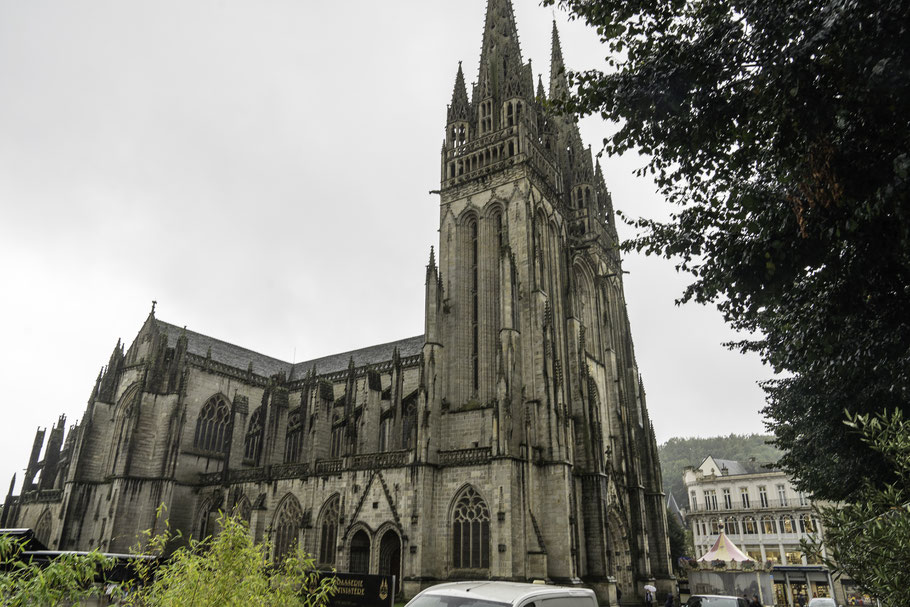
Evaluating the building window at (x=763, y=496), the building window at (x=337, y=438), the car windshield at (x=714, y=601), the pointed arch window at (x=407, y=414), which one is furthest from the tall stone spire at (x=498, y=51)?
the building window at (x=763, y=496)

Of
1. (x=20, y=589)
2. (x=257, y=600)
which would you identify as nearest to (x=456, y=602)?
(x=257, y=600)

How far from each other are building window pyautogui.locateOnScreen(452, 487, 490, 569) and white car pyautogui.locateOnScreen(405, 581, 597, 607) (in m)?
20.1

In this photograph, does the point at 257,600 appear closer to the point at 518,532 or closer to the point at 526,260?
the point at 518,532

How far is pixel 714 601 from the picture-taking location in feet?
53.4

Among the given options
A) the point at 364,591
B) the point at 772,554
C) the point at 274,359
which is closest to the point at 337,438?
the point at 274,359

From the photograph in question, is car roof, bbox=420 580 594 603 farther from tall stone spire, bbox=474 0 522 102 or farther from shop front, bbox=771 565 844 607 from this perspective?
tall stone spire, bbox=474 0 522 102

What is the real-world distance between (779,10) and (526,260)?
24.3 meters

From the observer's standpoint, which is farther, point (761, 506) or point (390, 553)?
point (761, 506)

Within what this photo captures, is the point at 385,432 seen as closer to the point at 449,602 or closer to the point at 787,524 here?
the point at 449,602

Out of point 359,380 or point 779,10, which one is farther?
point 359,380

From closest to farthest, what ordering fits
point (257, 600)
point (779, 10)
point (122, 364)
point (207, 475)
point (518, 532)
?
point (257, 600) → point (779, 10) → point (518, 532) → point (207, 475) → point (122, 364)

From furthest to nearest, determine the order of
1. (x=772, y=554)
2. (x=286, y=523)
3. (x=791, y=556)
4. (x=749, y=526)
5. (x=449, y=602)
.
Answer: (x=749, y=526) < (x=772, y=554) < (x=791, y=556) < (x=286, y=523) < (x=449, y=602)

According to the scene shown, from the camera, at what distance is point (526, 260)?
33.5 m

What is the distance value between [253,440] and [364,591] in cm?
3218
